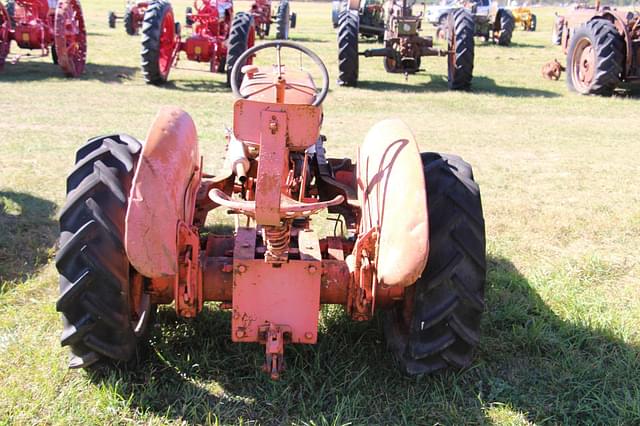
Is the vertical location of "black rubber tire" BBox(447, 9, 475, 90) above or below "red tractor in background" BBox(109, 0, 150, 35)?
below

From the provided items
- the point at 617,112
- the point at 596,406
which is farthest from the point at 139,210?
the point at 617,112

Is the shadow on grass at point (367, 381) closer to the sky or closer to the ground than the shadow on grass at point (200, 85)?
closer to the ground

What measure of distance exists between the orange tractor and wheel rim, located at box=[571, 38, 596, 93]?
10.5 metres

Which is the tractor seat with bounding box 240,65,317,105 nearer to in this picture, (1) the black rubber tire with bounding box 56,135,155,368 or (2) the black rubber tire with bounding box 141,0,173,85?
(1) the black rubber tire with bounding box 56,135,155,368

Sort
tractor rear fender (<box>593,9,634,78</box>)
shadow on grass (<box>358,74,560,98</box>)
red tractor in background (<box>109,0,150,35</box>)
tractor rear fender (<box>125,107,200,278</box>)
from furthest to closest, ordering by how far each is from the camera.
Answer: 1. red tractor in background (<box>109,0,150,35</box>)
2. shadow on grass (<box>358,74,560,98</box>)
3. tractor rear fender (<box>593,9,634,78</box>)
4. tractor rear fender (<box>125,107,200,278</box>)

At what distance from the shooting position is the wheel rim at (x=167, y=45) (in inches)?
490

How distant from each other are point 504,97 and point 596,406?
9800 mm

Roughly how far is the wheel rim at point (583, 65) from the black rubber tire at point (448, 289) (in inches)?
415

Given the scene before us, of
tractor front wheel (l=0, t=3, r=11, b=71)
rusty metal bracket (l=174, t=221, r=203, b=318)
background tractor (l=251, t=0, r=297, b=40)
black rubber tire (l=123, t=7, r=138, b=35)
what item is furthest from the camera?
black rubber tire (l=123, t=7, r=138, b=35)

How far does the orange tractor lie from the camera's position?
2.56 m

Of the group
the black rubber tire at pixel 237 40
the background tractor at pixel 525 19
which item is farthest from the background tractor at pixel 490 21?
the black rubber tire at pixel 237 40

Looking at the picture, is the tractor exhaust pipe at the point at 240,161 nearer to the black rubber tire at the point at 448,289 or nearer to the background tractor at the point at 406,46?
the black rubber tire at the point at 448,289

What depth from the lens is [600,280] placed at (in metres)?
4.45

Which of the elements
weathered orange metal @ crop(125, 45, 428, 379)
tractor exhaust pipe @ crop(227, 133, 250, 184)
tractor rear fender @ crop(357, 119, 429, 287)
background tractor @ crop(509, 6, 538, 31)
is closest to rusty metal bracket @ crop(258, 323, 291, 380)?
weathered orange metal @ crop(125, 45, 428, 379)
